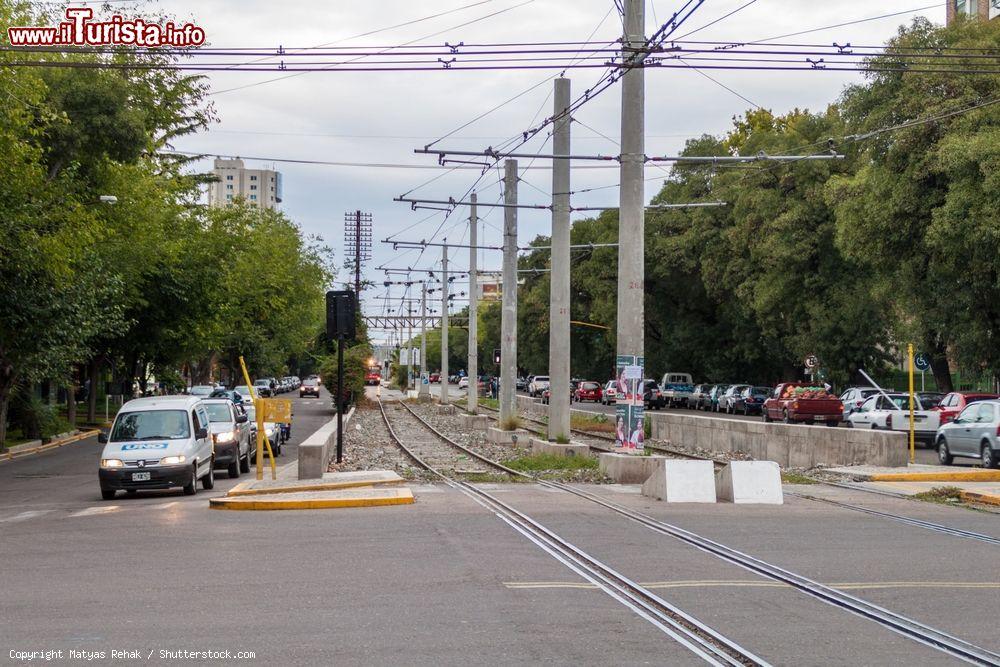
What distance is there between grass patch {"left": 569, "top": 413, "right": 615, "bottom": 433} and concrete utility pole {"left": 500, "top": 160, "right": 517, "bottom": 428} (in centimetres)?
702

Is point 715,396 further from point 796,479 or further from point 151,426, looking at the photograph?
point 151,426

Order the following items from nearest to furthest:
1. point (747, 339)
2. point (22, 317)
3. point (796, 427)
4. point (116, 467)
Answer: point (116, 467) → point (796, 427) → point (22, 317) → point (747, 339)

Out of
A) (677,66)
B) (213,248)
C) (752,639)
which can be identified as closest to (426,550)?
(752,639)

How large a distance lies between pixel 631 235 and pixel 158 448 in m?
9.69

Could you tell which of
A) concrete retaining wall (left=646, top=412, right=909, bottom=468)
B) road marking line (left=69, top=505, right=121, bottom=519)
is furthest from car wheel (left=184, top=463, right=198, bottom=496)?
concrete retaining wall (left=646, top=412, right=909, bottom=468)

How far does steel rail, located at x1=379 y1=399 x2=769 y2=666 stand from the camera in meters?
7.68

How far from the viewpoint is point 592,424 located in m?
46.3

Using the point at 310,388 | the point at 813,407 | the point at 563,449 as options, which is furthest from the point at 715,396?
the point at 310,388

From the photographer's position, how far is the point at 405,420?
56.4 metres

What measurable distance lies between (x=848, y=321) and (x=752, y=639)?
47.4 metres

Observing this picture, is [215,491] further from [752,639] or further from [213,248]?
[213,248]
